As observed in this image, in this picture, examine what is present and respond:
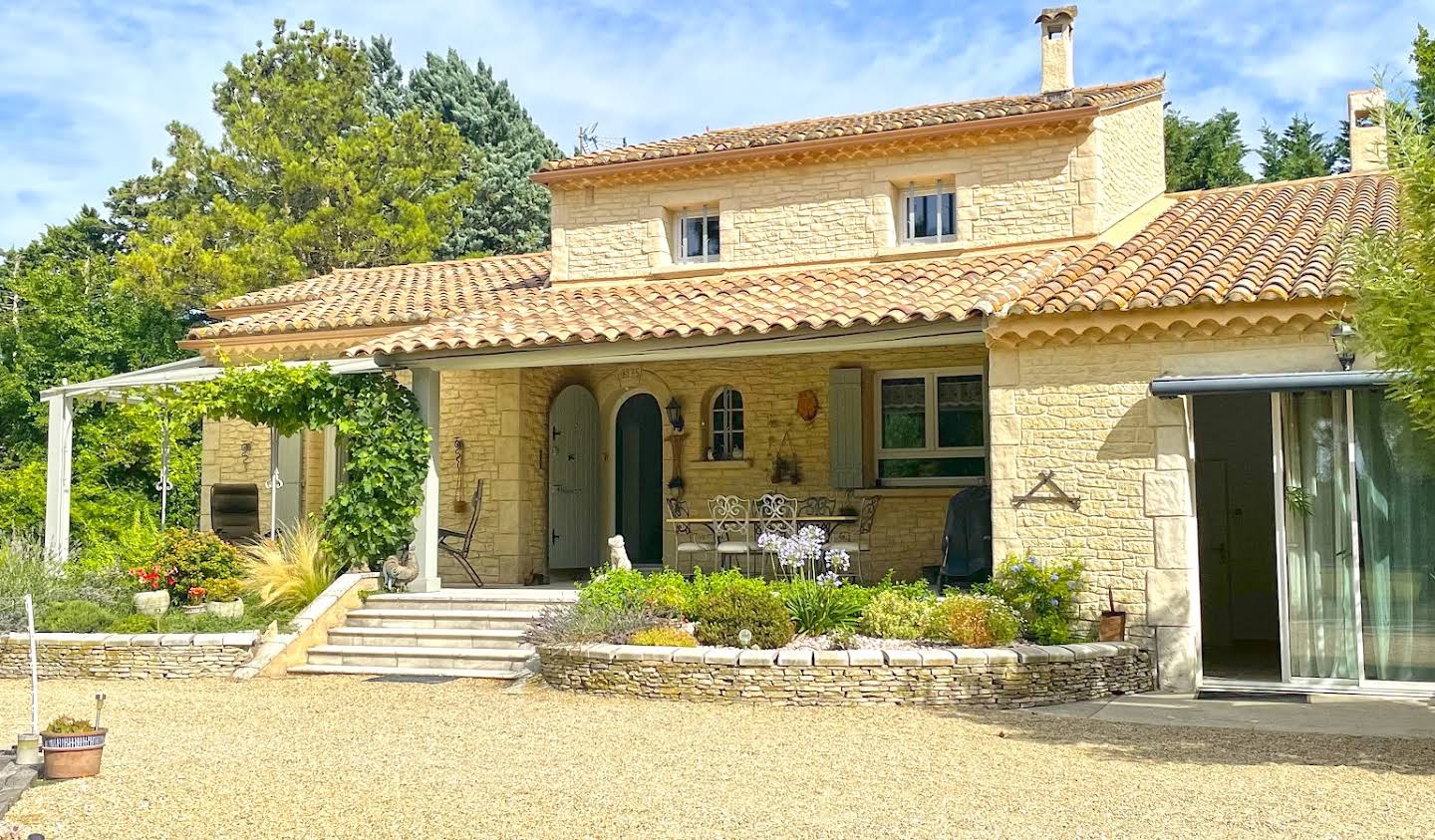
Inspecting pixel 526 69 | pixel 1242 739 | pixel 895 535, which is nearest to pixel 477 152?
pixel 526 69

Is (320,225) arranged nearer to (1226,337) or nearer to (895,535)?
(895,535)

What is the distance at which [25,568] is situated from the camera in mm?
13578

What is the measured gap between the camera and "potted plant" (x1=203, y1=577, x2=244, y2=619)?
44.3 ft

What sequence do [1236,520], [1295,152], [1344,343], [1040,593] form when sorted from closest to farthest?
[1344,343], [1040,593], [1236,520], [1295,152]

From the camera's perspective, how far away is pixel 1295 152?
2959 cm

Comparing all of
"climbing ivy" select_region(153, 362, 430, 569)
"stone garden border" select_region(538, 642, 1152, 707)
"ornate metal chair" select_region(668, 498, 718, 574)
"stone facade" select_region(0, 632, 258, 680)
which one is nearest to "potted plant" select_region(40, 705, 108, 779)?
"stone garden border" select_region(538, 642, 1152, 707)

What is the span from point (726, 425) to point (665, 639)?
591 cm

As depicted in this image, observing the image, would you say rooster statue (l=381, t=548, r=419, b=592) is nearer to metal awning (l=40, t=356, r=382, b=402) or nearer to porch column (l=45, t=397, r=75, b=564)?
metal awning (l=40, t=356, r=382, b=402)

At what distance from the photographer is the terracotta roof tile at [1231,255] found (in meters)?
10.8

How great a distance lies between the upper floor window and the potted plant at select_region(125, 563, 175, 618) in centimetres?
717

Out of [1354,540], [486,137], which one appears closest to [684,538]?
[1354,540]

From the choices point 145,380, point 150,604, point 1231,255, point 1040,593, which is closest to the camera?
point 1040,593

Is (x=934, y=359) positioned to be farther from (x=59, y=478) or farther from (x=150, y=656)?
(x=59, y=478)

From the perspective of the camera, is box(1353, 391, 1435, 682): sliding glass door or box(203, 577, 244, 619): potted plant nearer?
box(1353, 391, 1435, 682): sliding glass door
